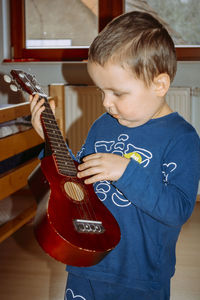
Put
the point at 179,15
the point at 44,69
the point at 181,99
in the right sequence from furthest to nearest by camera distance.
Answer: the point at 44,69 → the point at 179,15 → the point at 181,99

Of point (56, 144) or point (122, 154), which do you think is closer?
point (122, 154)

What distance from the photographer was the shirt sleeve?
80 centimetres

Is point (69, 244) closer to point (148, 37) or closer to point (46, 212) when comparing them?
point (46, 212)

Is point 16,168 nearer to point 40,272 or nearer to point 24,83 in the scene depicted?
point 40,272

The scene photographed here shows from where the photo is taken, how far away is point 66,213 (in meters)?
0.92

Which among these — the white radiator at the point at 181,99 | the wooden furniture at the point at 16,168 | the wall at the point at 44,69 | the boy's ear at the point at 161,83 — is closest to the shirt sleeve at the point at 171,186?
the boy's ear at the point at 161,83

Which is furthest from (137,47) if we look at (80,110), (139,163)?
(80,110)

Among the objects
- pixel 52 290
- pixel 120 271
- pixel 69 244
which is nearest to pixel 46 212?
pixel 69 244

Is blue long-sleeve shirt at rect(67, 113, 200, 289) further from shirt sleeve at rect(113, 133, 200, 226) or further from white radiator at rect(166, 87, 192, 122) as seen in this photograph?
white radiator at rect(166, 87, 192, 122)

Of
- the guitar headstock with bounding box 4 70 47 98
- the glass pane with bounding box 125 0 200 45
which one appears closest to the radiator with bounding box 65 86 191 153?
the glass pane with bounding box 125 0 200 45

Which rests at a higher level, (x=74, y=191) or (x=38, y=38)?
(x=38, y=38)

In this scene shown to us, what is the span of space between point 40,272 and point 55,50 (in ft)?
5.99

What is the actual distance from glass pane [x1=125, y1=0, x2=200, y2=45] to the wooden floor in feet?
4.79

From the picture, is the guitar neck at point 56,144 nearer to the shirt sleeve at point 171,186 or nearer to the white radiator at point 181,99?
the shirt sleeve at point 171,186
